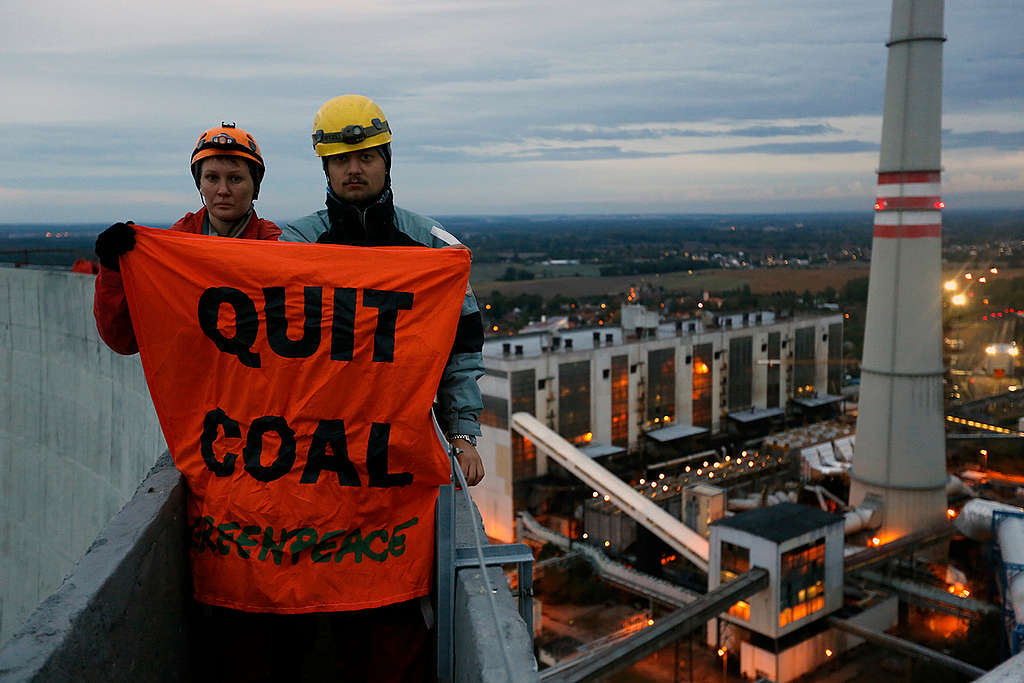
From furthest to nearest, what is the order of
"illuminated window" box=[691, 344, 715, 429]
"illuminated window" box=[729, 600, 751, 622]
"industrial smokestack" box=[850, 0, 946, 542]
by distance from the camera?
"illuminated window" box=[691, 344, 715, 429]
"industrial smokestack" box=[850, 0, 946, 542]
"illuminated window" box=[729, 600, 751, 622]

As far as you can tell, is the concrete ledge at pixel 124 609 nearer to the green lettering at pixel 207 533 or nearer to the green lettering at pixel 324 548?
the green lettering at pixel 207 533

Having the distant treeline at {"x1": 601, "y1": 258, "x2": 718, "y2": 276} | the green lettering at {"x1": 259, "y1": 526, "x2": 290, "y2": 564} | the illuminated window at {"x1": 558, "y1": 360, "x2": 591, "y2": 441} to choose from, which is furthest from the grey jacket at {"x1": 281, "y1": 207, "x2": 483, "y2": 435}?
the distant treeline at {"x1": 601, "y1": 258, "x2": 718, "y2": 276}

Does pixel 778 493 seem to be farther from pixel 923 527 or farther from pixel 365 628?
pixel 365 628

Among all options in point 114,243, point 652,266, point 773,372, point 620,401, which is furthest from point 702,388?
point 652,266

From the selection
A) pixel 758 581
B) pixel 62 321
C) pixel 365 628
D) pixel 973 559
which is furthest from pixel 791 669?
pixel 365 628

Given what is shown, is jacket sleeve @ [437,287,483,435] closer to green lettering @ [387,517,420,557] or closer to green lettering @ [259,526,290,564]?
green lettering @ [387,517,420,557]

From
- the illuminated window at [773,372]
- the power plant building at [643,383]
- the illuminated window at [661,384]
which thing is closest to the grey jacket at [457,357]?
the power plant building at [643,383]
